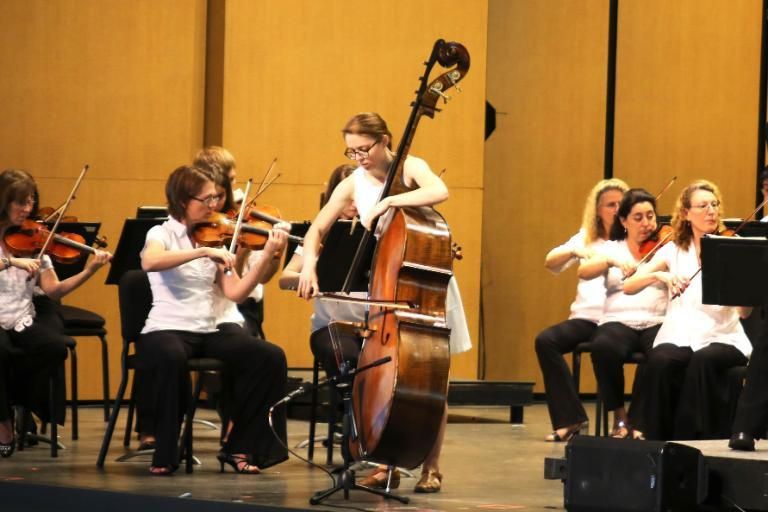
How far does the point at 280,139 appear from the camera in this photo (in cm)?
717

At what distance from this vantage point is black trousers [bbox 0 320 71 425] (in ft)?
17.6

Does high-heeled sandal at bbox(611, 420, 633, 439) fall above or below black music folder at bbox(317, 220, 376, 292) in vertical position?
below

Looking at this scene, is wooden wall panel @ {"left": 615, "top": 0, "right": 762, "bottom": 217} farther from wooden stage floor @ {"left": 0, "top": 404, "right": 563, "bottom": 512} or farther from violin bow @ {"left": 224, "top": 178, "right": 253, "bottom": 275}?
violin bow @ {"left": 224, "top": 178, "right": 253, "bottom": 275}

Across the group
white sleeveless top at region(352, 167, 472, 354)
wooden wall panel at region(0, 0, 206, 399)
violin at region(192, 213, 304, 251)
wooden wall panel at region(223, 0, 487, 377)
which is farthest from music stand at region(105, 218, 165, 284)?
wooden wall panel at region(223, 0, 487, 377)

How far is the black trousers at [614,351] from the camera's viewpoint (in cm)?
585

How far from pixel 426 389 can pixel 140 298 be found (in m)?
1.38

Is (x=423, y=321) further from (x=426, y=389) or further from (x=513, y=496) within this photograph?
(x=513, y=496)

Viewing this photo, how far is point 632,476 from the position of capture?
398 cm

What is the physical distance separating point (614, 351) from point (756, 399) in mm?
1516

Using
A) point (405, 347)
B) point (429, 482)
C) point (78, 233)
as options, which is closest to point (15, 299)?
point (78, 233)

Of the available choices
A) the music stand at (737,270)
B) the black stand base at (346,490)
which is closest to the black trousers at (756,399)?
the music stand at (737,270)

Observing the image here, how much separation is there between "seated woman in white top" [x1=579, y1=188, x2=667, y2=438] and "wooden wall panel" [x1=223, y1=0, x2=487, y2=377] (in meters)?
1.41

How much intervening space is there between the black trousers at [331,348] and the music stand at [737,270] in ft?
4.08

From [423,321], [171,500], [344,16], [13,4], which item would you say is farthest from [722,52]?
[171,500]
